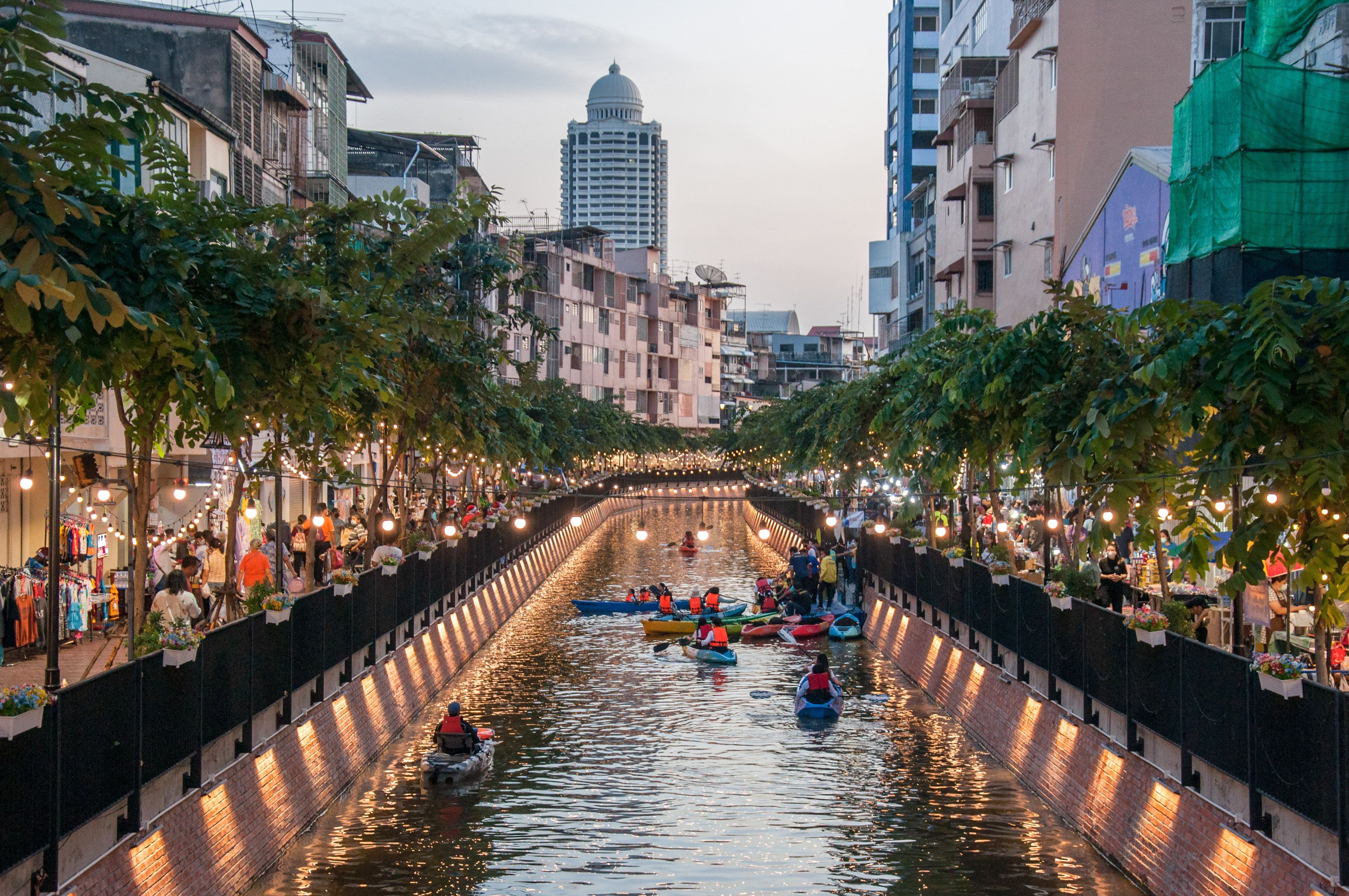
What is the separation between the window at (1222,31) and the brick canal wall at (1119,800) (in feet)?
67.4

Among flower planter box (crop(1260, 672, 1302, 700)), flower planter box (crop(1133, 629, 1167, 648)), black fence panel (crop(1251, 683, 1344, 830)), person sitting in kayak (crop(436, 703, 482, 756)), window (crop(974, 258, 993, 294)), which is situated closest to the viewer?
black fence panel (crop(1251, 683, 1344, 830))

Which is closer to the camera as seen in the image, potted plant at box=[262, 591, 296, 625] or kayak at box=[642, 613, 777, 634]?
potted plant at box=[262, 591, 296, 625]

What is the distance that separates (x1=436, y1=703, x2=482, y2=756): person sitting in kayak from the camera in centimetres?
2055

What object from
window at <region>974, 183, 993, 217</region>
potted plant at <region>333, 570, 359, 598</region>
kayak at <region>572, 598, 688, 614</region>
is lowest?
kayak at <region>572, 598, 688, 614</region>

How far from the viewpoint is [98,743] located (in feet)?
37.1

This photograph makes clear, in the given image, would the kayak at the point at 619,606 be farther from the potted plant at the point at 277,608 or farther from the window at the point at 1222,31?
the potted plant at the point at 277,608

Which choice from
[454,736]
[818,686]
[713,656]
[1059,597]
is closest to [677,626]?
[713,656]

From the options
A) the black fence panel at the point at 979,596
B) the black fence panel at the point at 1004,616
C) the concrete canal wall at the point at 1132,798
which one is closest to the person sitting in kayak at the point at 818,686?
the concrete canal wall at the point at 1132,798

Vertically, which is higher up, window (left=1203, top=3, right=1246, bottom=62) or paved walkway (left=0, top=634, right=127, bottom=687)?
window (left=1203, top=3, right=1246, bottom=62)

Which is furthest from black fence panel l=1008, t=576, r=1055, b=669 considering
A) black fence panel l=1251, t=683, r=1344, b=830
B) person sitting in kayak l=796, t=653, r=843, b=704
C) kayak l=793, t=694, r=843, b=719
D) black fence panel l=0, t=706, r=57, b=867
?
black fence panel l=0, t=706, r=57, b=867

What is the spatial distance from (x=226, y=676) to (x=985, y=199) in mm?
48389

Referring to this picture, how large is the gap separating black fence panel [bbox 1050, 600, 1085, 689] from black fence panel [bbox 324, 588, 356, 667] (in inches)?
396

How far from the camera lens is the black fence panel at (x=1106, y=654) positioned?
1638cm

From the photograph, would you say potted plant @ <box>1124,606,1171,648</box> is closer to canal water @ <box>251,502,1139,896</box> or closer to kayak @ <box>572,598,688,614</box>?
canal water @ <box>251,502,1139,896</box>
